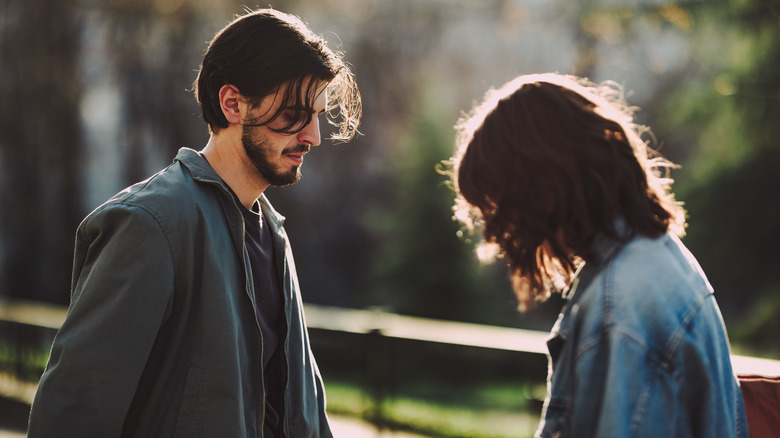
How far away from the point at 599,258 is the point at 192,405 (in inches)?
49.5

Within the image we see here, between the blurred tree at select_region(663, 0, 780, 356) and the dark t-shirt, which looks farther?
the blurred tree at select_region(663, 0, 780, 356)

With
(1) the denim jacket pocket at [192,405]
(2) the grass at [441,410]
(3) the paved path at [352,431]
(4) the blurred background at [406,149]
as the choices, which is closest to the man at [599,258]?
(1) the denim jacket pocket at [192,405]

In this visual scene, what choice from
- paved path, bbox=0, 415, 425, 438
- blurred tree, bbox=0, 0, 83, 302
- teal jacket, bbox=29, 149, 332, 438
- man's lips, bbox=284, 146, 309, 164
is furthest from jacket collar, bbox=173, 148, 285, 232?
blurred tree, bbox=0, 0, 83, 302

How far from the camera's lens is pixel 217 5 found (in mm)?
21688

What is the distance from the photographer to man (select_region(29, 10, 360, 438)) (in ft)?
6.72

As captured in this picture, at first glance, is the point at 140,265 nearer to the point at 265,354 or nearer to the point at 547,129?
the point at 265,354

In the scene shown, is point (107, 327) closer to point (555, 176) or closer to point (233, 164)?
point (233, 164)

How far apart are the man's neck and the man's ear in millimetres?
68

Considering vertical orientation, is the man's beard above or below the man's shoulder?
above

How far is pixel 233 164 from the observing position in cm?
260

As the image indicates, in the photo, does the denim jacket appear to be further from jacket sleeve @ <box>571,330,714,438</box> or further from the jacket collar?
the jacket collar

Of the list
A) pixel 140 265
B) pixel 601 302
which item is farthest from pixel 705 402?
pixel 140 265

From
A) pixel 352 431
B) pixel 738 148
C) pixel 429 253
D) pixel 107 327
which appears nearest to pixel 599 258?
pixel 107 327

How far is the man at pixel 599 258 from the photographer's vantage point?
1.75 metres
